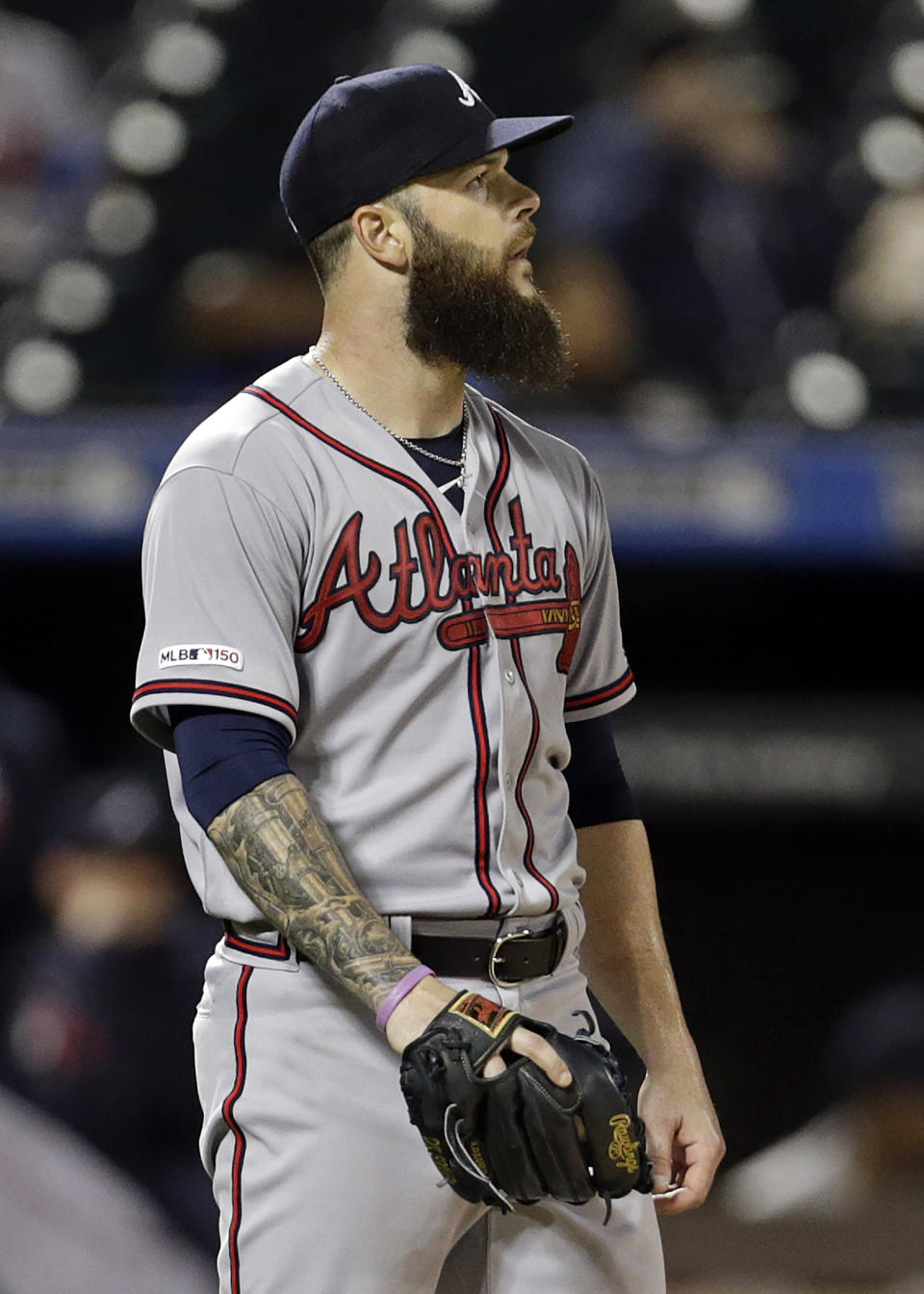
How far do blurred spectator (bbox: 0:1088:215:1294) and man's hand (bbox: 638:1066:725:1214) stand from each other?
1.91 meters

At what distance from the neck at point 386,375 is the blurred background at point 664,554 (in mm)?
1745

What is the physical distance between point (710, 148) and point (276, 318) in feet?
3.41

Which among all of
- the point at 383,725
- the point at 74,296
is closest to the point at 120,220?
the point at 74,296

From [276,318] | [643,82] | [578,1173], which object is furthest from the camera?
[643,82]

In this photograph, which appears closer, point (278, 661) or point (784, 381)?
point (278, 661)

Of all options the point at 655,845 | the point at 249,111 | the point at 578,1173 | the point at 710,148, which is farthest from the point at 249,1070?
the point at 249,111

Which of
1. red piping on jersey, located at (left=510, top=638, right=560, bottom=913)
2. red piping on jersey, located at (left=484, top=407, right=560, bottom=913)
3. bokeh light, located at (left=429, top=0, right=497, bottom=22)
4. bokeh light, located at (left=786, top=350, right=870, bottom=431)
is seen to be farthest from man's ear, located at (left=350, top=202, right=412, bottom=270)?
bokeh light, located at (left=429, top=0, right=497, bottom=22)

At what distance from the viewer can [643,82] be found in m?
3.96

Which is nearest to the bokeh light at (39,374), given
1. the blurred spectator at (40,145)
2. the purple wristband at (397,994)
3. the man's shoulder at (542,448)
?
the blurred spectator at (40,145)

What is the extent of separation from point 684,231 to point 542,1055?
2.94 meters

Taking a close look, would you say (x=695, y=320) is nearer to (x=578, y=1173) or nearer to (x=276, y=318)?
(x=276, y=318)

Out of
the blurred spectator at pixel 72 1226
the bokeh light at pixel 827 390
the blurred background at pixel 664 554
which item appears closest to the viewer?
the blurred spectator at pixel 72 1226

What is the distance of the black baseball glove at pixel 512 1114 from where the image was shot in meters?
1.10

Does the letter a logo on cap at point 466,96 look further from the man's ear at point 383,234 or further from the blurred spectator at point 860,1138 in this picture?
the blurred spectator at point 860,1138
